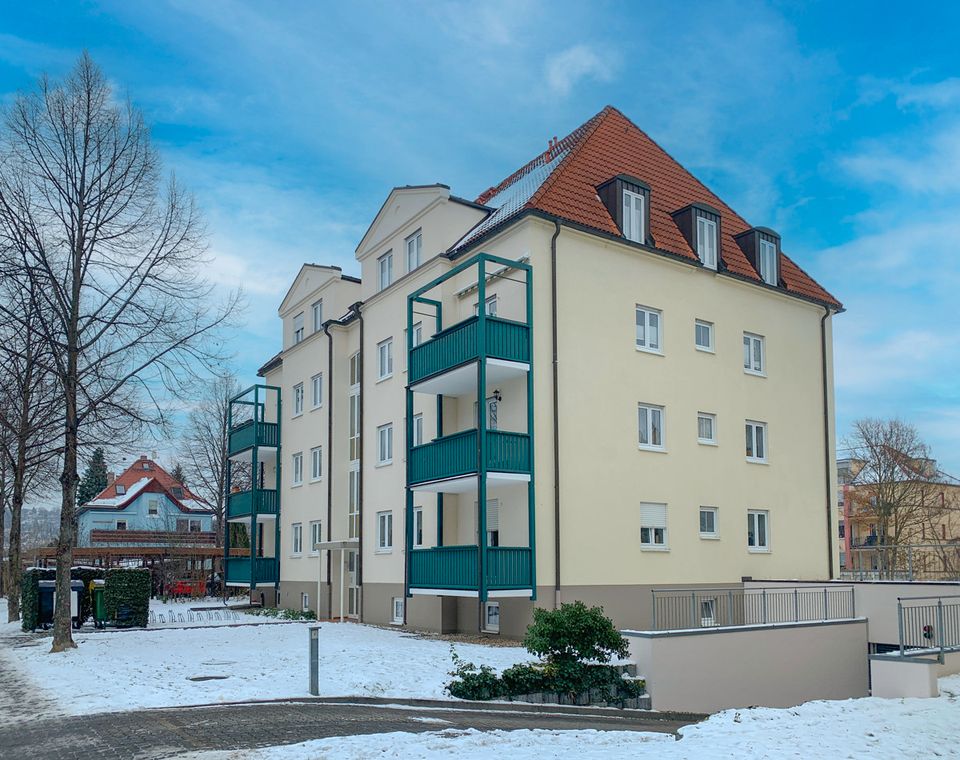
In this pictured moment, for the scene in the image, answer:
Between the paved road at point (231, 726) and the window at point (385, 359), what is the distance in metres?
15.8

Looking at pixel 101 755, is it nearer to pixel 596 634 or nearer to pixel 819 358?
pixel 596 634

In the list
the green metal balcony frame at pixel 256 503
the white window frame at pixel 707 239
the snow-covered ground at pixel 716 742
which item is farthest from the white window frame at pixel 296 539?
the snow-covered ground at pixel 716 742

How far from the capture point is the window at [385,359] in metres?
28.1

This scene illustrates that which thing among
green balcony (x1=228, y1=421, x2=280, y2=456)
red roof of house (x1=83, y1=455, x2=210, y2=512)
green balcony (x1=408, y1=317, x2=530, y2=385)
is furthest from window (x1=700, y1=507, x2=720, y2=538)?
red roof of house (x1=83, y1=455, x2=210, y2=512)

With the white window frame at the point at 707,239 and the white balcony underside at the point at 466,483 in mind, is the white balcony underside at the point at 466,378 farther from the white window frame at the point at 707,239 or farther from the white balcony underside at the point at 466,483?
the white window frame at the point at 707,239

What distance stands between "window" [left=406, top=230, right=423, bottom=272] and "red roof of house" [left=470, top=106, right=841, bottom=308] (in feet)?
8.23

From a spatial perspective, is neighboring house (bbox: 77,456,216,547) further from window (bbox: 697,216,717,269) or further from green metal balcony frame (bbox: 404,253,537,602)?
window (bbox: 697,216,717,269)

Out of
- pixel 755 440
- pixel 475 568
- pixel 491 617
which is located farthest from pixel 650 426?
pixel 475 568

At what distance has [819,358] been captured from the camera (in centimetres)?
2878

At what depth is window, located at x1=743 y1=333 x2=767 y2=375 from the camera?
2686 cm

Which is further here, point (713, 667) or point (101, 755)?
point (713, 667)

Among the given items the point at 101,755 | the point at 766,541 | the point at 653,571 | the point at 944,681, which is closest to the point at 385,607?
the point at 653,571

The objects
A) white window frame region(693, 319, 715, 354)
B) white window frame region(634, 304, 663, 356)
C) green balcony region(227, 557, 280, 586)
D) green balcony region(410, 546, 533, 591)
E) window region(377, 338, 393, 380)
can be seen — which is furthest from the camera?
green balcony region(227, 557, 280, 586)

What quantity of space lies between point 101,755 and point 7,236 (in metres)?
13.7
